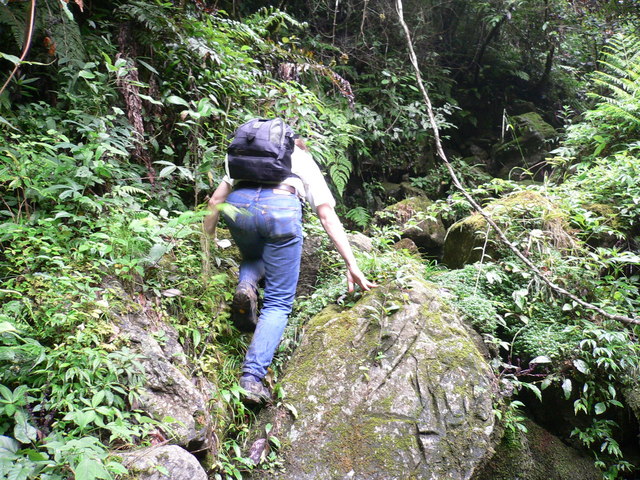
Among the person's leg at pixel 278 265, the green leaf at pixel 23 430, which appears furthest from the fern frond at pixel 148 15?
the green leaf at pixel 23 430

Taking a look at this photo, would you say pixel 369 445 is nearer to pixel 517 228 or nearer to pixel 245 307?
pixel 245 307

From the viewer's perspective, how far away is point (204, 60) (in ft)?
14.6

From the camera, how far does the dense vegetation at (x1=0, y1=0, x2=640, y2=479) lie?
210 centimetres

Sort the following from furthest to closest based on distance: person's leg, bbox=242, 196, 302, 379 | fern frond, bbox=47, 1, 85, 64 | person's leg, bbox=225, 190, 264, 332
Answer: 1. fern frond, bbox=47, 1, 85, 64
2. person's leg, bbox=225, 190, 264, 332
3. person's leg, bbox=242, 196, 302, 379

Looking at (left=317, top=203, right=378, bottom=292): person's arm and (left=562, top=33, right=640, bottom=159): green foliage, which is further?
(left=562, top=33, right=640, bottom=159): green foliage

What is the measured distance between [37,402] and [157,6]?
387 cm

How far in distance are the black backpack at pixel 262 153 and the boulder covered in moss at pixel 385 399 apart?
122 cm

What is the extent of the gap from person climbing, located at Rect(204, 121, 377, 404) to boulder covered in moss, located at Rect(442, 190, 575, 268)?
5.90 feet

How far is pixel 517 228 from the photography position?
14.5 ft

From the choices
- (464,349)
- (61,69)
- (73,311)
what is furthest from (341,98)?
(73,311)

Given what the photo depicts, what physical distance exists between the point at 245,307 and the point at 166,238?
0.89 m

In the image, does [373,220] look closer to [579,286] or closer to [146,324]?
[579,286]

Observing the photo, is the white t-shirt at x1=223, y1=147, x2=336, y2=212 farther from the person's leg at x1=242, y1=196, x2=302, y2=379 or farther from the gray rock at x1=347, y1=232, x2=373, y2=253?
the gray rock at x1=347, y1=232, x2=373, y2=253

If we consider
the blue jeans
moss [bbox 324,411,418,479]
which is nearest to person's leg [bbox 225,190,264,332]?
the blue jeans
